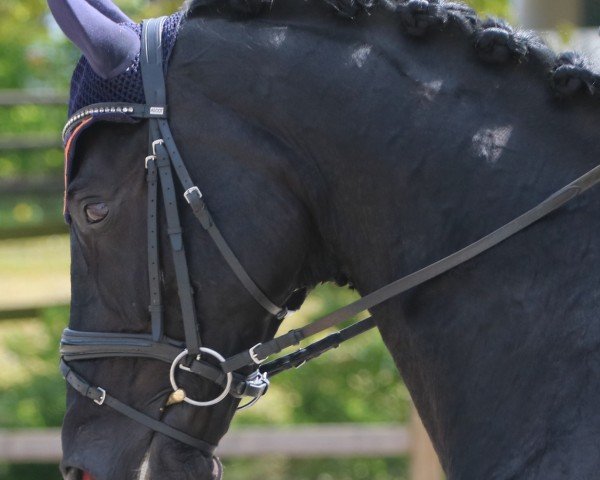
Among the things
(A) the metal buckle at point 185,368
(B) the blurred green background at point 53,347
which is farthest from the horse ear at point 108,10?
(B) the blurred green background at point 53,347

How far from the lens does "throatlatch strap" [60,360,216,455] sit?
2.50 m

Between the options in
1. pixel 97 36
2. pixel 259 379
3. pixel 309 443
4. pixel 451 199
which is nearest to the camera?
pixel 451 199

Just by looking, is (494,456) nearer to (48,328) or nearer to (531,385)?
(531,385)

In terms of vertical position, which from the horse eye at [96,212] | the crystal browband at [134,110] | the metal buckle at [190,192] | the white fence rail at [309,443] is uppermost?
the crystal browband at [134,110]

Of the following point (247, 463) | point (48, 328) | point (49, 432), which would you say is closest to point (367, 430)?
point (247, 463)

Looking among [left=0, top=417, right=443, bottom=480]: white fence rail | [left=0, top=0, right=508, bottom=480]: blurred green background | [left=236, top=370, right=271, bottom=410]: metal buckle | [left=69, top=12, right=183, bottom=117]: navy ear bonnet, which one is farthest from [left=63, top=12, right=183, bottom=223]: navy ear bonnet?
[left=0, top=0, right=508, bottom=480]: blurred green background

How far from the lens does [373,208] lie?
7.71 feet

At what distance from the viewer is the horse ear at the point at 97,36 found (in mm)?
2350

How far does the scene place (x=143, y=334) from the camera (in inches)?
98.2

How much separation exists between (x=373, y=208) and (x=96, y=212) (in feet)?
2.33

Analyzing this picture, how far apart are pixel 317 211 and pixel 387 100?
1.06 feet

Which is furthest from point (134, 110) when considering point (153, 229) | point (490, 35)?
point (490, 35)

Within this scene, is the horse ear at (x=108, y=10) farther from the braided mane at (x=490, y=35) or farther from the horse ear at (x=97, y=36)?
the braided mane at (x=490, y=35)

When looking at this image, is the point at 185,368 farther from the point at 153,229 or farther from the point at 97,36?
the point at 97,36
